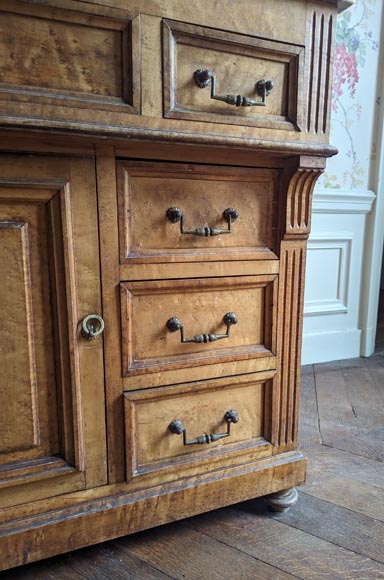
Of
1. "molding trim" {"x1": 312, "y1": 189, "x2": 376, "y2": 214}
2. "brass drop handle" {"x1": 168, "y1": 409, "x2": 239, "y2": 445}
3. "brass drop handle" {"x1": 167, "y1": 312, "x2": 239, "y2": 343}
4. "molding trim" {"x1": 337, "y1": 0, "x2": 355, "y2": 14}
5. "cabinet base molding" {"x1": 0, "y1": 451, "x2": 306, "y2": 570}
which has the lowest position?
"cabinet base molding" {"x1": 0, "y1": 451, "x2": 306, "y2": 570}

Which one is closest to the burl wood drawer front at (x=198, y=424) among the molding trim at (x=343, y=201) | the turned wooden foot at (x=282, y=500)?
the turned wooden foot at (x=282, y=500)

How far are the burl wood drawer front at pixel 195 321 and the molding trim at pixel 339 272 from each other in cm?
90

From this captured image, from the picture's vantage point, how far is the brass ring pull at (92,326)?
60 cm

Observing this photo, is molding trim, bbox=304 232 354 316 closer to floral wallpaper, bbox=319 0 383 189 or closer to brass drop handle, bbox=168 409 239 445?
floral wallpaper, bbox=319 0 383 189

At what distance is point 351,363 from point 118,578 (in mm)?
1291

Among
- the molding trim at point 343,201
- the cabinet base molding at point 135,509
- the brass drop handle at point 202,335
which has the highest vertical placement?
the molding trim at point 343,201

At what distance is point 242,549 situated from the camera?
69cm

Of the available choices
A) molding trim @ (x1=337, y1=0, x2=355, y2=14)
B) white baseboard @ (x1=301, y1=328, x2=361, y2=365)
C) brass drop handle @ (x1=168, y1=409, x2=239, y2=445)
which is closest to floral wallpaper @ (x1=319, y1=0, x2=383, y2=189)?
white baseboard @ (x1=301, y1=328, x2=361, y2=365)

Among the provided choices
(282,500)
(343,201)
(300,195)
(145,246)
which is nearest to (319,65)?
(300,195)

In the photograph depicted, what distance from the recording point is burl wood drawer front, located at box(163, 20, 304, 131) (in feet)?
1.87

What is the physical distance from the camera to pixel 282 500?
0.78m

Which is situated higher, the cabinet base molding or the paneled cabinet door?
the paneled cabinet door

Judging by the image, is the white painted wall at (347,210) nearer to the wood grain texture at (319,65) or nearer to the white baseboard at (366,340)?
the white baseboard at (366,340)

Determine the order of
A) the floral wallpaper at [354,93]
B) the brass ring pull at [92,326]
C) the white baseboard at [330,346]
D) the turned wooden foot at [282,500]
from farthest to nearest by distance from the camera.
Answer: the white baseboard at [330,346] → the floral wallpaper at [354,93] → the turned wooden foot at [282,500] → the brass ring pull at [92,326]
